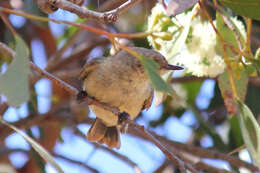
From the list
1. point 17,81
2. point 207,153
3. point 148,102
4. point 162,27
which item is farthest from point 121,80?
point 17,81

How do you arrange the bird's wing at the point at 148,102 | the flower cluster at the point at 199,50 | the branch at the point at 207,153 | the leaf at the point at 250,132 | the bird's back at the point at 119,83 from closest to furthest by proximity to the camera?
1. the leaf at the point at 250,132
2. the flower cluster at the point at 199,50
3. the bird's back at the point at 119,83
4. the bird's wing at the point at 148,102
5. the branch at the point at 207,153

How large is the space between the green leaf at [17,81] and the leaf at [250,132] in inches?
45.4

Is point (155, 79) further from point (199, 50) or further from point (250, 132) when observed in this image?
point (199, 50)

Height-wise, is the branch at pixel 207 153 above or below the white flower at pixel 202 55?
below

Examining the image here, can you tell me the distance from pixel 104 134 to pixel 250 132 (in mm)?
1574

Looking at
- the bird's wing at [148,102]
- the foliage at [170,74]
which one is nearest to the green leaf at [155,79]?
the foliage at [170,74]

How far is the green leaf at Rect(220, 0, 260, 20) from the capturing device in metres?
2.21

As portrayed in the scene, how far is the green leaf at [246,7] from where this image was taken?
2.21 meters

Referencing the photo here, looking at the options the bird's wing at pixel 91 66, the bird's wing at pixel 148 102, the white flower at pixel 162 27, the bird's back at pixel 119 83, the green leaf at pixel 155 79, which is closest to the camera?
the green leaf at pixel 155 79

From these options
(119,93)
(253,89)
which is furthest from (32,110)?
(253,89)

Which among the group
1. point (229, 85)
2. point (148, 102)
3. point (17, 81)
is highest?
point (17, 81)

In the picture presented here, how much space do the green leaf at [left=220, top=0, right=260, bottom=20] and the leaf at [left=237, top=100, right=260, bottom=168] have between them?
469mm

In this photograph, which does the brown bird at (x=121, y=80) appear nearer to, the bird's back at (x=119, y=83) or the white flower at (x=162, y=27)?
the bird's back at (x=119, y=83)

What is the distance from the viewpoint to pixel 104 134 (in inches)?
137
